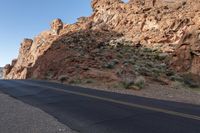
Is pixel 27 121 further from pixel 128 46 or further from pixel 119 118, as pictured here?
pixel 128 46

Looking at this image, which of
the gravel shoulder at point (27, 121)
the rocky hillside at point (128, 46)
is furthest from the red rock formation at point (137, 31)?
the gravel shoulder at point (27, 121)

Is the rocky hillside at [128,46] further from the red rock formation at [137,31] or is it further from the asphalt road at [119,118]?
the asphalt road at [119,118]

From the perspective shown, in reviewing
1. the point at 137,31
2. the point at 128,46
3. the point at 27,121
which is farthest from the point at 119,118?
the point at 137,31

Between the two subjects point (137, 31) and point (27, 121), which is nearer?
point (27, 121)

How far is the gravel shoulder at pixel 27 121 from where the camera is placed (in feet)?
28.6

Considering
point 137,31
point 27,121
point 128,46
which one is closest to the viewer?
point 27,121

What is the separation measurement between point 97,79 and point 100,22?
2825 centimetres

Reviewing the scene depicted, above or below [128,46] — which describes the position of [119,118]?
below

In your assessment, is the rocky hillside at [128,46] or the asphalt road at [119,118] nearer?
the asphalt road at [119,118]

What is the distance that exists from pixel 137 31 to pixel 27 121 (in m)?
41.2

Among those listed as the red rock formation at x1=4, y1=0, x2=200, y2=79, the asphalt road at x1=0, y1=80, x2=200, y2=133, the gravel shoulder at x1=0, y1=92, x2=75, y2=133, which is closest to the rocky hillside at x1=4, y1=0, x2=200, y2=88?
the red rock formation at x1=4, y1=0, x2=200, y2=79

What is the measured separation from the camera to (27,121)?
1001 cm

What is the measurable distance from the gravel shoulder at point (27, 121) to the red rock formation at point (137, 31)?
22.2 metres

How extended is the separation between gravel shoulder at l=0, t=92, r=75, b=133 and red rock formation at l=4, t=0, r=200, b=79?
72.9ft
